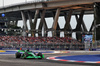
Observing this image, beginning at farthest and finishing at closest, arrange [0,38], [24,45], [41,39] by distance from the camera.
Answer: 1. [41,39]
2. [0,38]
3. [24,45]

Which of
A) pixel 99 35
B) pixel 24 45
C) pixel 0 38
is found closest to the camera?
pixel 24 45

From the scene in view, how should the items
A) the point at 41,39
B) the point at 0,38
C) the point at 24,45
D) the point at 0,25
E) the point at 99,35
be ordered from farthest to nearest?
the point at 0,25
the point at 41,39
the point at 0,38
the point at 99,35
the point at 24,45

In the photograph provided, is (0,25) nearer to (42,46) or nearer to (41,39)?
(41,39)

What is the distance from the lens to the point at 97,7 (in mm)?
71938

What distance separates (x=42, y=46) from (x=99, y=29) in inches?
784

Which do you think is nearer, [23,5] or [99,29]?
[99,29]

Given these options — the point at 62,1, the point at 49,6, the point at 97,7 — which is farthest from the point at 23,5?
the point at 97,7

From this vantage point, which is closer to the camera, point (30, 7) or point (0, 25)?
point (30, 7)

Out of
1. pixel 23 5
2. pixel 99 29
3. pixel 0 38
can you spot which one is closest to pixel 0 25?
pixel 23 5

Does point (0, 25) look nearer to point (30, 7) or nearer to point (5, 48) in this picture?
point (30, 7)

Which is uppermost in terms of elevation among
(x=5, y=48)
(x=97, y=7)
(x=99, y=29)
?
(x=97, y=7)

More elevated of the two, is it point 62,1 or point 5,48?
point 62,1

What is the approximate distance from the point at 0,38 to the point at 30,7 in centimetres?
1478

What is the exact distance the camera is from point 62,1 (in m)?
76.3
